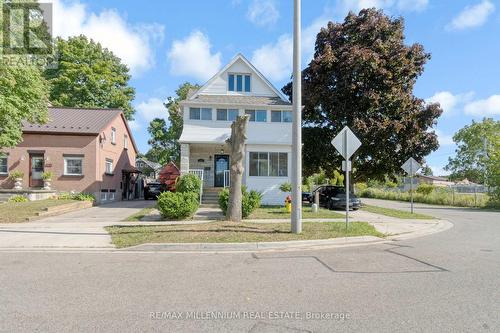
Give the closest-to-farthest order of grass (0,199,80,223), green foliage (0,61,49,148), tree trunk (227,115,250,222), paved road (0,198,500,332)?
paved road (0,198,500,332) < tree trunk (227,115,250,222) < grass (0,199,80,223) < green foliage (0,61,49,148)

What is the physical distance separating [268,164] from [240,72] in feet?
22.3

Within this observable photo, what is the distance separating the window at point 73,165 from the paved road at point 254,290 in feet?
56.6

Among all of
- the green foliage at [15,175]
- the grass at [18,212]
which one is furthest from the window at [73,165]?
the grass at [18,212]

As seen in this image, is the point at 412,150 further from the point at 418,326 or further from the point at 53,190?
the point at 53,190

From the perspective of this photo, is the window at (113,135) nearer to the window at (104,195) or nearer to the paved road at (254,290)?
the window at (104,195)

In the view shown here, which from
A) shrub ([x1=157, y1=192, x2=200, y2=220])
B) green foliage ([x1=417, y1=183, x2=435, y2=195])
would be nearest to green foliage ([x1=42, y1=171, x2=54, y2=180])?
shrub ([x1=157, y1=192, x2=200, y2=220])

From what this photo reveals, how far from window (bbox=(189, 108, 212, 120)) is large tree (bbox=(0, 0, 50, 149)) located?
850 cm

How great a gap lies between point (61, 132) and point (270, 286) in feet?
76.5

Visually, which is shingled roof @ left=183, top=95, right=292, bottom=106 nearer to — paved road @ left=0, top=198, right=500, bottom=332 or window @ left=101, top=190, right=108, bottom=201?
window @ left=101, top=190, right=108, bottom=201

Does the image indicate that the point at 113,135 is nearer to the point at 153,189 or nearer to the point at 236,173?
the point at 153,189

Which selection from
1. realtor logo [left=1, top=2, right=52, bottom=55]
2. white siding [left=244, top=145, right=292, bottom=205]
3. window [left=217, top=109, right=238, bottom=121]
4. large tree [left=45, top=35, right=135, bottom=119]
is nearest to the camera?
realtor logo [left=1, top=2, right=52, bottom=55]

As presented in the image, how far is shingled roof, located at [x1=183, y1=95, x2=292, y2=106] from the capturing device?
2287 centimetres

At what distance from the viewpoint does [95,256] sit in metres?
8.21

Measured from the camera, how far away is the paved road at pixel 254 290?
4246mm
